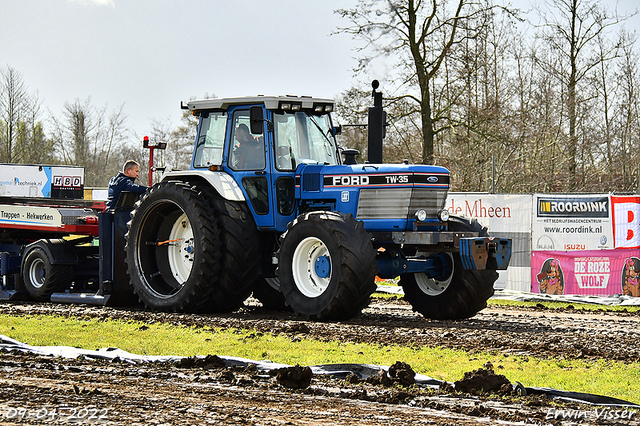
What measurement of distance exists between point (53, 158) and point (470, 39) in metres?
32.9

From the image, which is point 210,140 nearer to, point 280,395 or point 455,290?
point 455,290

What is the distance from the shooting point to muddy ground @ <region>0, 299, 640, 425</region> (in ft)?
16.2

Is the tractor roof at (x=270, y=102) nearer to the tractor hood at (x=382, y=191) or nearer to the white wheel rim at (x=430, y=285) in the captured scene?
the tractor hood at (x=382, y=191)

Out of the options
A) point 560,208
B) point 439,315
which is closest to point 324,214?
point 439,315

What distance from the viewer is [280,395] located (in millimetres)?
5641

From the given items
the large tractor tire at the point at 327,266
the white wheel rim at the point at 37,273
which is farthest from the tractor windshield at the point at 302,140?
the white wheel rim at the point at 37,273

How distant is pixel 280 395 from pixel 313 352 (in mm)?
1879

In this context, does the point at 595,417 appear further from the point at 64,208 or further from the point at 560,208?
the point at 560,208

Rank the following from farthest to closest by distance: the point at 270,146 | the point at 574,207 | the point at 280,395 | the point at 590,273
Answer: the point at 574,207
the point at 590,273
the point at 270,146
the point at 280,395

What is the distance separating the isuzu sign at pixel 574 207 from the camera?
1560cm

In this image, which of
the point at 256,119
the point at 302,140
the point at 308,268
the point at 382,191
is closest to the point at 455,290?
the point at 382,191

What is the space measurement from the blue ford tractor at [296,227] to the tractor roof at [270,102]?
16mm

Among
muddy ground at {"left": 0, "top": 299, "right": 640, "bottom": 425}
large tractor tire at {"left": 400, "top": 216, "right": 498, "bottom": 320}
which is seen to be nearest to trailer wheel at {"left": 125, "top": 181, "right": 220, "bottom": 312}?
muddy ground at {"left": 0, "top": 299, "right": 640, "bottom": 425}

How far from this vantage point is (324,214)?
382 inches
